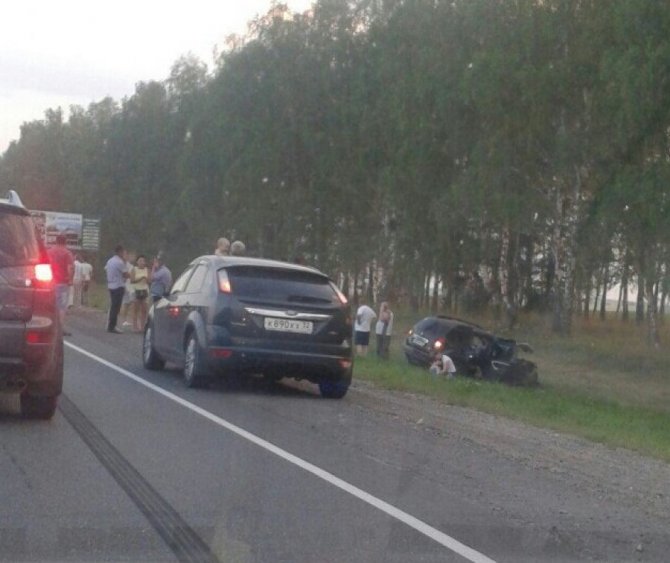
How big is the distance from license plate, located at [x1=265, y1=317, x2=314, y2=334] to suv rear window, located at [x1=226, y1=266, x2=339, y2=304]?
0.86ft

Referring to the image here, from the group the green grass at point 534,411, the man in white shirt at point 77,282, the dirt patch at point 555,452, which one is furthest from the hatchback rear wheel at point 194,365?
the man in white shirt at point 77,282

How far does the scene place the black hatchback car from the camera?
15.2m

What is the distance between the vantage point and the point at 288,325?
15.4 m

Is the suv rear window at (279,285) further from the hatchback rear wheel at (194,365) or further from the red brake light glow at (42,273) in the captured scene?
the red brake light glow at (42,273)

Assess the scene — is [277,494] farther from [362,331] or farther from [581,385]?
[581,385]

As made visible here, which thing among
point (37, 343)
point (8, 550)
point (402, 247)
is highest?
point (402, 247)

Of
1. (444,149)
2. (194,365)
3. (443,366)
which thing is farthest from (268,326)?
(444,149)

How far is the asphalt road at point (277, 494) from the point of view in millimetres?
7703

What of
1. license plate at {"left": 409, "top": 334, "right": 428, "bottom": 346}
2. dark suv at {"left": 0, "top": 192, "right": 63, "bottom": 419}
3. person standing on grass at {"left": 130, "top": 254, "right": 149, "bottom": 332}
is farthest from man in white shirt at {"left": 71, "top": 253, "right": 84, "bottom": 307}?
dark suv at {"left": 0, "top": 192, "right": 63, "bottom": 419}

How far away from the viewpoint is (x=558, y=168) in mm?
40344

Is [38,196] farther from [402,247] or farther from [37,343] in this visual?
[37,343]

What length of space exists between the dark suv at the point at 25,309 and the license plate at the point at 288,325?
152 inches

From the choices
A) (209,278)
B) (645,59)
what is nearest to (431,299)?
(645,59)

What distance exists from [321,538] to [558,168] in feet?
110
